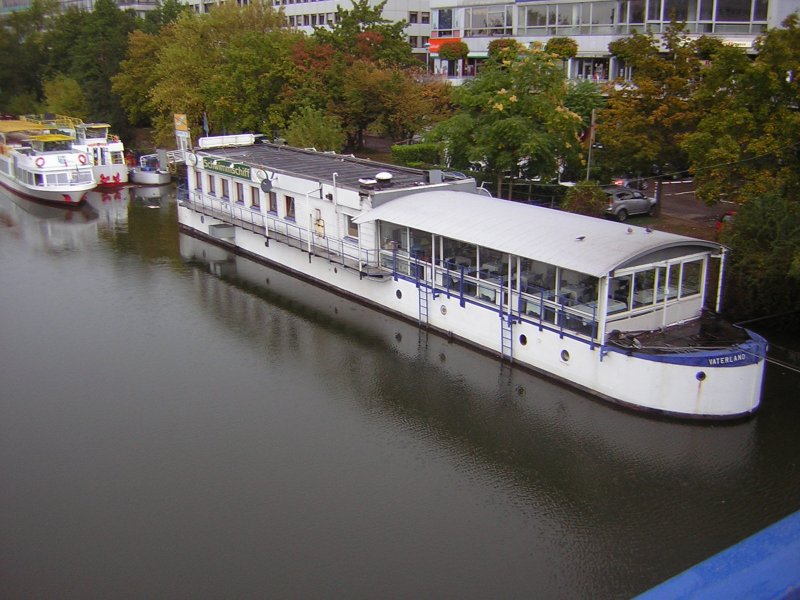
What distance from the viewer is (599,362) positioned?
18875 mm

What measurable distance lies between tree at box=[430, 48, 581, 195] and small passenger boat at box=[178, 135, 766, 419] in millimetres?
4360

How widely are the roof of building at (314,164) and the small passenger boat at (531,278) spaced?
0.20m

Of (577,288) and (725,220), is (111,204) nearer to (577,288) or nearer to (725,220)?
(577,288)

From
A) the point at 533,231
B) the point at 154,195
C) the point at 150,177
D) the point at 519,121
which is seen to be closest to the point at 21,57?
the point at 150,177

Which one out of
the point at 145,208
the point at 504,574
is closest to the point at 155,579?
the point at 504,574

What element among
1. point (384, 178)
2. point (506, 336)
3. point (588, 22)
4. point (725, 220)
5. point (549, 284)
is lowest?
point (506, 336)

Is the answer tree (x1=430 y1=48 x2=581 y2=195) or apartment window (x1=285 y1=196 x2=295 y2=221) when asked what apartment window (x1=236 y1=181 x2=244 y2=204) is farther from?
tree (x1=430 y1=48 x2=581 y2=195)

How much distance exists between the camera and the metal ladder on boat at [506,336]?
69.4 ft

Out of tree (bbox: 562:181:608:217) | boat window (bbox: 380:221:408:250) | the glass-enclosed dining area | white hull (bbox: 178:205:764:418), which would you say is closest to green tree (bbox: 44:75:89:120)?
tree (bbox: 562:181:608:217)

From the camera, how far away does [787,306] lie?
22.0 metres

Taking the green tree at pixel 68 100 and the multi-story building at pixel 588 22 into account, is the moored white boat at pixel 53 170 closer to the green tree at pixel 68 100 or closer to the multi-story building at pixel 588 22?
the green tree at pixel 68 100

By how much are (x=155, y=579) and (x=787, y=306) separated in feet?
58.1

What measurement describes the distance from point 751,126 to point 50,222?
109 feet

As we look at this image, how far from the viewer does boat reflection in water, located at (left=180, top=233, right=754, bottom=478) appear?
16.7 metres
